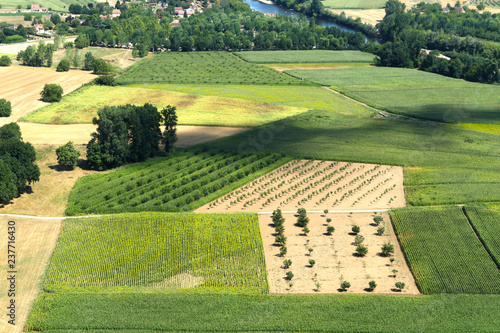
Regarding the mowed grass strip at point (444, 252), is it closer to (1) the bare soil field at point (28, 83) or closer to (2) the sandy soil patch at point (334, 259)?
(2) the sandy soil patch at point (334, 259)

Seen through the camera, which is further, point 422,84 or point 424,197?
point 422,84

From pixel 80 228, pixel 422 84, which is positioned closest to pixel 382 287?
pixel 80 228

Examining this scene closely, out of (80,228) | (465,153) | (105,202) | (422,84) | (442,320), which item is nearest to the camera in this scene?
(442,320)

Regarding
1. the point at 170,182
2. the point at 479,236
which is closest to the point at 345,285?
the point at 479,236

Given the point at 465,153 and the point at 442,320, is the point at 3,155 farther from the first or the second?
the point at 465,153

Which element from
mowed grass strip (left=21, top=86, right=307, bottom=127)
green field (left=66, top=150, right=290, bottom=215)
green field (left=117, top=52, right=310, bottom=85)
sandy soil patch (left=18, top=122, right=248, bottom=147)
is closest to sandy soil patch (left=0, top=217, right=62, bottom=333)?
green field (left=66, top=150, right=290, bottom=215)

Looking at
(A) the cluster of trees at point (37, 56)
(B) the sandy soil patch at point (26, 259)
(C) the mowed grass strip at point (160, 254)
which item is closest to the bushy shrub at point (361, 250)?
(C) the mowed grass strip at point (160, 254)

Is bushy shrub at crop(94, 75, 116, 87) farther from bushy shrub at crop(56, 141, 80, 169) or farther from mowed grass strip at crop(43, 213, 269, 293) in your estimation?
mowed grass strip at crop(43, 213, 269, 293)
